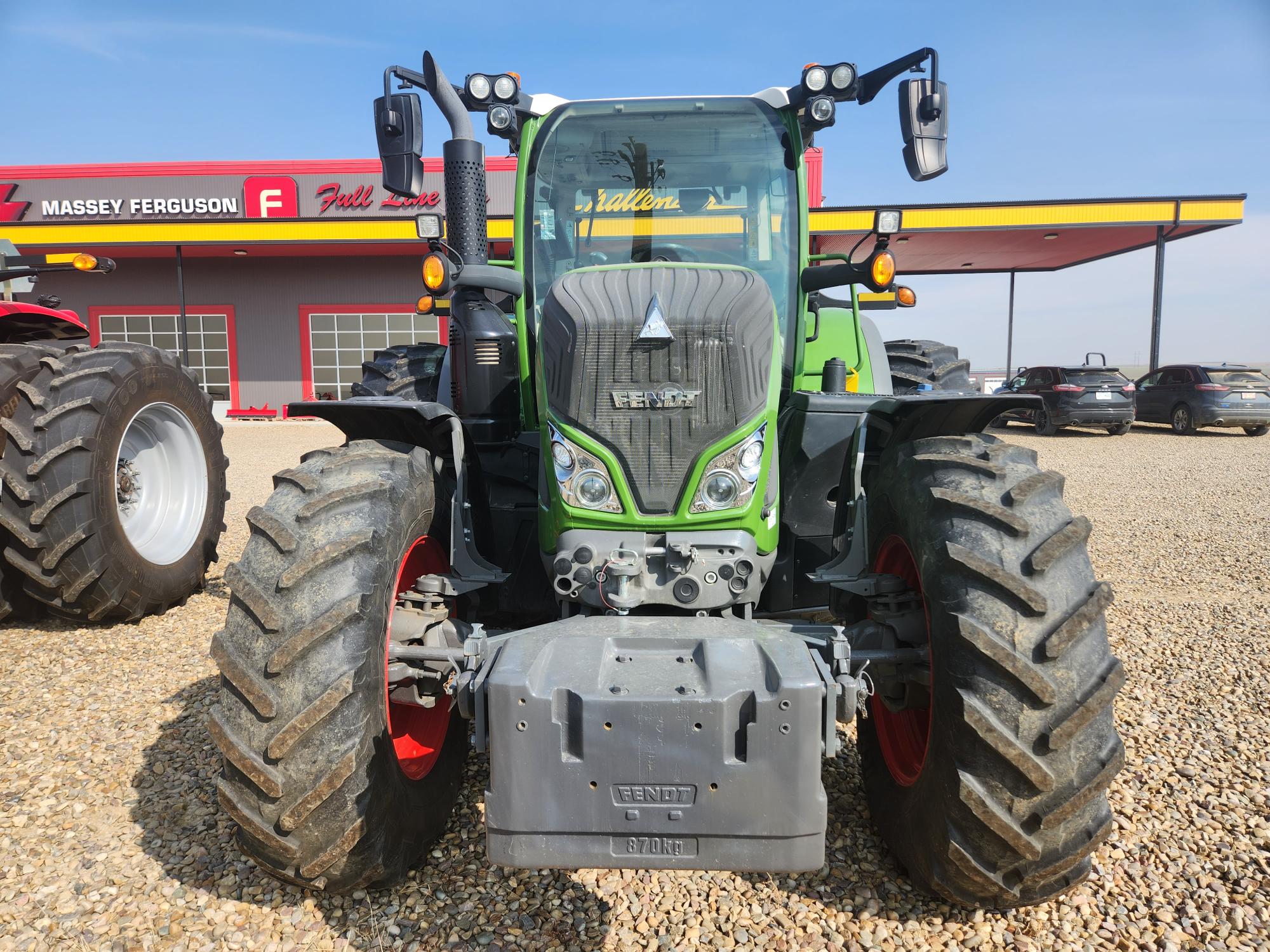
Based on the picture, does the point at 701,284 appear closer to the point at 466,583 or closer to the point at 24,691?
the point at 466,583

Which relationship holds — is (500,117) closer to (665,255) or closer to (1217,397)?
(665,255)

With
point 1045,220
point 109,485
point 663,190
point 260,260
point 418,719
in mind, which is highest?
point 1045,220

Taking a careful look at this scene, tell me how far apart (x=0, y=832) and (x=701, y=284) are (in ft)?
9.72

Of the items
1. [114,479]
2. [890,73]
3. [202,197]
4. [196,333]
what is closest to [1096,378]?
[890,73]

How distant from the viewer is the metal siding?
21.2 meters

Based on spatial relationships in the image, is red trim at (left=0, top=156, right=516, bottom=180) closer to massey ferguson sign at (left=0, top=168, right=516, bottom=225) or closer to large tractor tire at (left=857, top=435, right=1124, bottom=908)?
massey ferguson sign at (left=0, top=168, right=516, bottom=225)

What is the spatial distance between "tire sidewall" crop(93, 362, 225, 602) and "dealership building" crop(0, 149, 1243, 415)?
50.7ft

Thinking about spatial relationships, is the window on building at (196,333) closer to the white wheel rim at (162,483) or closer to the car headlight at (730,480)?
the white wheel rim at (162,483)

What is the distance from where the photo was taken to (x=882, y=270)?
10.1 ft

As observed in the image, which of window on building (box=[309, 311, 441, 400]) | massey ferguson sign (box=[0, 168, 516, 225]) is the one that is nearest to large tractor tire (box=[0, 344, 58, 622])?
window on building (box=[309, 311, 441, 400])

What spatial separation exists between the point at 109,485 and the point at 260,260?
18.9 m

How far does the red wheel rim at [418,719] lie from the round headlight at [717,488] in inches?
36.7

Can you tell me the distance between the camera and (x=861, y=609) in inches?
115

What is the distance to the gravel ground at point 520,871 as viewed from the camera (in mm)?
A: 2297
